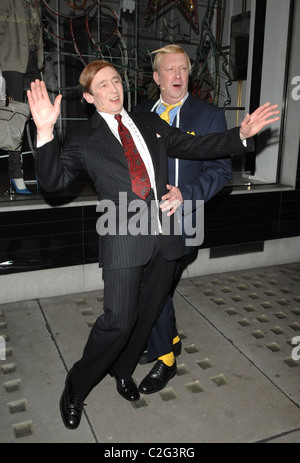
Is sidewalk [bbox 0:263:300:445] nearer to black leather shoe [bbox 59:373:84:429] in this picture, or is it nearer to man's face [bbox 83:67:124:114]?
A: black leather shoe [bbox 59:373:84:429]

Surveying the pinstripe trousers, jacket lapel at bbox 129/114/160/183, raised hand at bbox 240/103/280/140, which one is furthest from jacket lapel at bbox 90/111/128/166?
raised hand at bbox 240/103/280/140

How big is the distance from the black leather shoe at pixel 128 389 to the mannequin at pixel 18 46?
1.80m

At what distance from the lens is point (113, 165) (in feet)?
5.66

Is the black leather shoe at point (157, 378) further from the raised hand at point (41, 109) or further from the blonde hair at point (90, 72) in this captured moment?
the blonde hair at point (90, 72)

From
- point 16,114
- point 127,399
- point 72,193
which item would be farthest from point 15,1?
point 127,399

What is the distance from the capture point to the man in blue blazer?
79.2 inches

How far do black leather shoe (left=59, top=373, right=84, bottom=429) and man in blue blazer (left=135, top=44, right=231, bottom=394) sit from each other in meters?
0.38

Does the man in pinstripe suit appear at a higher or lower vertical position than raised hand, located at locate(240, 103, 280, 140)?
lower

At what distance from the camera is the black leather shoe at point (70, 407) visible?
1897 millimetres

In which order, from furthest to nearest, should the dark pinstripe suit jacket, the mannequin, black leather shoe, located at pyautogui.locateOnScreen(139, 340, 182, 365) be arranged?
1. the mannequin
2. black leather shoe, located at pyautogui.locateOnScreen(139, 340, 182, 365)
3. the dark pinstripe suit jacket

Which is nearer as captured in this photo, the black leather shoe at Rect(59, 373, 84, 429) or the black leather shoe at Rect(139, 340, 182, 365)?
the black leather shoe at Rect(59, 373, 84, 429)

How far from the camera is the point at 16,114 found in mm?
2918

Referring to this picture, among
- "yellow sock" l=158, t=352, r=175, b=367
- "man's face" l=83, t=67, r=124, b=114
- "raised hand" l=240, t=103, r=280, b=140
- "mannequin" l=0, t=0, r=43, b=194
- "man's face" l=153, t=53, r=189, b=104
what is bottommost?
"yellow sock" l=158, t=352, r=175, b=367

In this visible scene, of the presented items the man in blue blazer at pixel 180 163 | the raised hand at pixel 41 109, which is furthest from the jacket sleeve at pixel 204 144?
the raised hand at pixel 41 109
